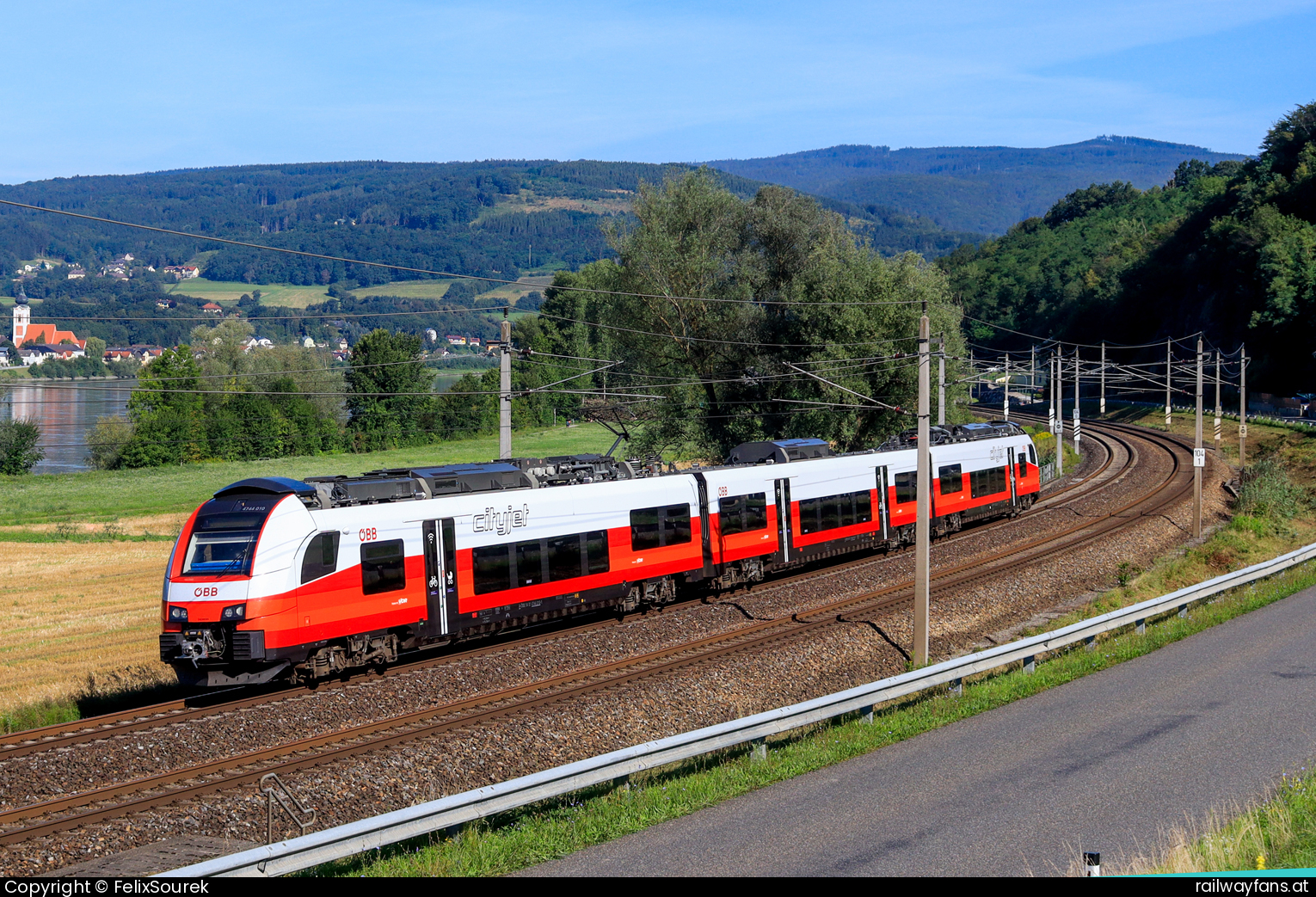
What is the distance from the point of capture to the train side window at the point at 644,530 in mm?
25438

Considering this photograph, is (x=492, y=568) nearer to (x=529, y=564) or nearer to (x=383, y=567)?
(x=529, y=564)

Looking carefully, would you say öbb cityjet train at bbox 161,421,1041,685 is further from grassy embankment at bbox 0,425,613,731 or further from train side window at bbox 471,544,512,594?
grassy embankment at bbox 0,425,613,731

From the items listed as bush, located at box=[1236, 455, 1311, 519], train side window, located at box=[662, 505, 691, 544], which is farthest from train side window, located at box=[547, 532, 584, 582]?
bush, located at box=[1236, 455, 1311, 519]

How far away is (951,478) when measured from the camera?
3809cm

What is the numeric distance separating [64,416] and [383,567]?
575ft

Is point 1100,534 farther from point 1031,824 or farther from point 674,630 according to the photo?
point 1031,824

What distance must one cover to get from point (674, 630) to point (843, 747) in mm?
9968

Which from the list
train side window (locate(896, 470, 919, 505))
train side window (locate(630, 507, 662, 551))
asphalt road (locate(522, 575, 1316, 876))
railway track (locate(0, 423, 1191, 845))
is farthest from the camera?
train side window (locate(896, 470, 919, 505))

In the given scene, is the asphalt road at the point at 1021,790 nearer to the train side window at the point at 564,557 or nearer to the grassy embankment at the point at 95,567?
the train side window at the point at 564,557

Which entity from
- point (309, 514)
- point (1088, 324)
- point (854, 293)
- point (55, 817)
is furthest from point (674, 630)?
point (1088, 324)

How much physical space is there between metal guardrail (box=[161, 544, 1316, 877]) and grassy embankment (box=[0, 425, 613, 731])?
38.6ft

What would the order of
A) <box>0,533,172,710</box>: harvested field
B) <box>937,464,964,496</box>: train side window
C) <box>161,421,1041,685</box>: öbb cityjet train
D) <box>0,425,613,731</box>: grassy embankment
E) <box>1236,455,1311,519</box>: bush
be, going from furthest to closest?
<box>1236,455,1311,519</box>: bush
<box>937,464,964,496</box>: train side window
<box>0,533,172,710</box>: harvested field
<box>0,425,613,731</box>: grassy embankment
<box>161,421,1041,685</box>: öbb cityjet train

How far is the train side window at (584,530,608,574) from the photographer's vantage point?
24281mm

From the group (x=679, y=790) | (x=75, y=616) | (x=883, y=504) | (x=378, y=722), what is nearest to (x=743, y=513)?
(x=883, y=504)
